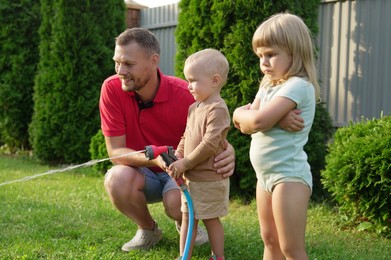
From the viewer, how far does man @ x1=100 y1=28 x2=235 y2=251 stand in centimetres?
379

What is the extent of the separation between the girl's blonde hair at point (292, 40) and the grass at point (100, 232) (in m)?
1.48

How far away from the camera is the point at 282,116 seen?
8.84 feet

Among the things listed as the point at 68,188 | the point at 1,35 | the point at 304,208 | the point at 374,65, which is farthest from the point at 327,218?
the point at 1,35

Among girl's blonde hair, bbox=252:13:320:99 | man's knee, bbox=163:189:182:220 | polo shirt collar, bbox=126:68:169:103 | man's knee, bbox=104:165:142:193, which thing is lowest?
man's knee, bbox=163:189:182:220

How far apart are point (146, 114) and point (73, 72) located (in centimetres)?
451

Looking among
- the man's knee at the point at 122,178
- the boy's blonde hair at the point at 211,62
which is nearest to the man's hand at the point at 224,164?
the boy's blonde hair at the point at 211,62

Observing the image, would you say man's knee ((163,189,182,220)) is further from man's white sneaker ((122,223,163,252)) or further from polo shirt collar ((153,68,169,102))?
polo shirt collar ((153,68,169,102))

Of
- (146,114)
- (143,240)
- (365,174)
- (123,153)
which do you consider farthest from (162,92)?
(365,174)

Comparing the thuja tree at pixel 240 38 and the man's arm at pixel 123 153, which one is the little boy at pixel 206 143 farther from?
the thuja tree at pixel 240 38

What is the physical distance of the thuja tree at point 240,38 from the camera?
5.45m

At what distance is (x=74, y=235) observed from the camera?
4172 millimetres

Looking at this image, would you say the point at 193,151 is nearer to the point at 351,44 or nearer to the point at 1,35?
the point at 351,44

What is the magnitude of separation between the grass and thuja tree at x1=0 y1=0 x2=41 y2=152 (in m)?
3.60

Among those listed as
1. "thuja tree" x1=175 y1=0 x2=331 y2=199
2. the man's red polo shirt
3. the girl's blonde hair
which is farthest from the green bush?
the girl's blonde hair
